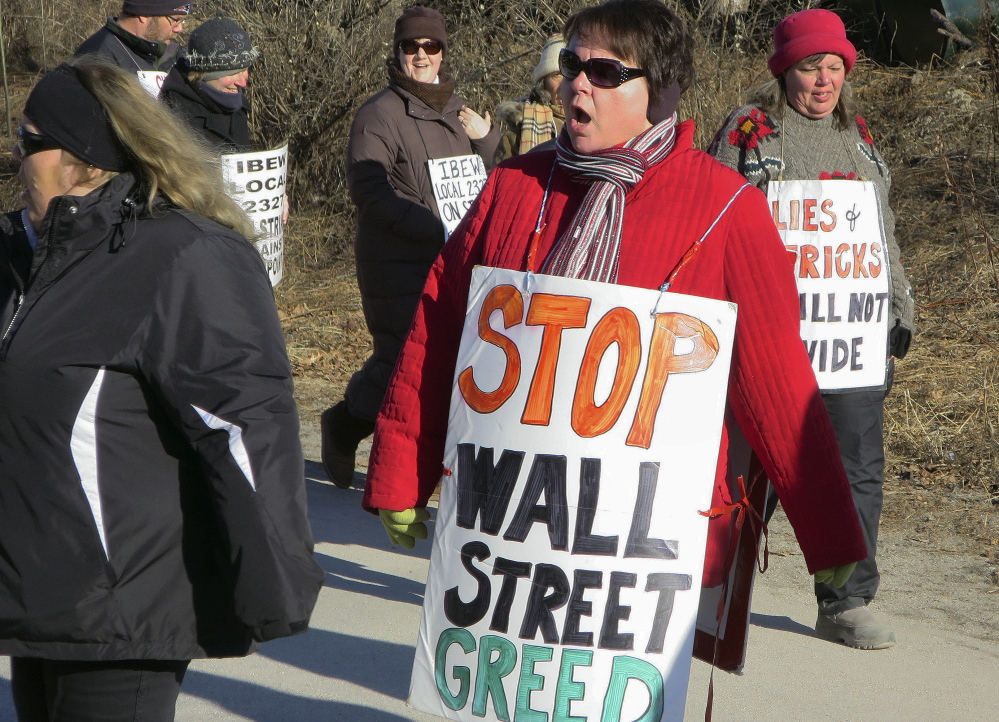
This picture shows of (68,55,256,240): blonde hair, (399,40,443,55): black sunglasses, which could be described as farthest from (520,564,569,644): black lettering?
(399,40,443,55): black sunglasses

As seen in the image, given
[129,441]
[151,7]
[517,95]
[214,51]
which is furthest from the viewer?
[517,95]

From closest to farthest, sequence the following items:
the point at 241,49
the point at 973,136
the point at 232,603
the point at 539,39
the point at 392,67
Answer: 1. the point at 232,603
2. the point at 392,67
3. the point at 241,49
4. the point at 973,136
5. the point at 539,39

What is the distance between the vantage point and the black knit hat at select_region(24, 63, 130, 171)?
2150 mm

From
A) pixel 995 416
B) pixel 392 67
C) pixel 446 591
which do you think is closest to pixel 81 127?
pixel 446 591

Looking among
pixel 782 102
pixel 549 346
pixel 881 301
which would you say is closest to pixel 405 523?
pixel 549 346

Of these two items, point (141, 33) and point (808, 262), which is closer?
point (808, 262)

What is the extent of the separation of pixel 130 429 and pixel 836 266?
2.53m

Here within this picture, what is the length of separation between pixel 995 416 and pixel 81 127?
5340 millimetres

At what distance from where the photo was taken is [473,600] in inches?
93.3

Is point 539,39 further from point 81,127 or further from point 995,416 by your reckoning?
point 81,127

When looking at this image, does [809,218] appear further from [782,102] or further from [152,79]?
[152,79]

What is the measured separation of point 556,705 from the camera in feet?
7.47

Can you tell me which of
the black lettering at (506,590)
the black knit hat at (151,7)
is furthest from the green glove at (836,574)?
the black knit hat at (151,7)

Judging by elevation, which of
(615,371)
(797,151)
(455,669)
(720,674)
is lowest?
(720,674)
